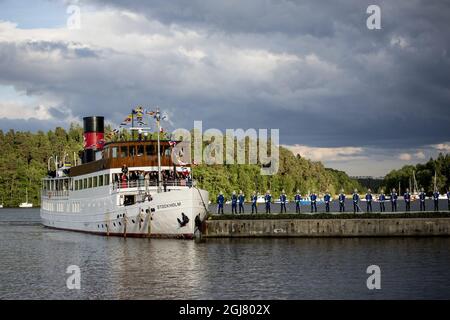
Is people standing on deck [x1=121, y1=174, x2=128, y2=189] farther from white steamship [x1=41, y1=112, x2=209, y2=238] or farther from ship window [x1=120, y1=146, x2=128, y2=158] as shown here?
ship window [x1=120, y1=146, x2=128, y2=158]

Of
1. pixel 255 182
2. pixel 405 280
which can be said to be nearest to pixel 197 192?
pixel 405 280

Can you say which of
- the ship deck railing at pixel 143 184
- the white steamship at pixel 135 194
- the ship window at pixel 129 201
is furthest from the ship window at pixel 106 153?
the ship window at pixel 129 201

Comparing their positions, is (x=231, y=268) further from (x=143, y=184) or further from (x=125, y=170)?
(x=125, y=170)

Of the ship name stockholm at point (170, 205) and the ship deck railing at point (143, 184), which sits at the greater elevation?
the ship deck railing at point (143, 184)

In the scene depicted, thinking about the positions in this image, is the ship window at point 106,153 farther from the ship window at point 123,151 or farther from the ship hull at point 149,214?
the ship hull at point 149,214

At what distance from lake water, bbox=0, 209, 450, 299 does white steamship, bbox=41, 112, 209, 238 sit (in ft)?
6.68

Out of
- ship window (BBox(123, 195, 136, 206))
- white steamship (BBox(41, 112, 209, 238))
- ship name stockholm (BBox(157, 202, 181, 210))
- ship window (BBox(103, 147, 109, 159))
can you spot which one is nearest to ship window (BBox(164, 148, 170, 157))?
white steamship (BBox(41, 112, 209, 238))

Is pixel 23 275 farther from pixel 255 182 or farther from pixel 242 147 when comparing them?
pixel 255 182

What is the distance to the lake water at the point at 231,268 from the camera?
3547 centimetres

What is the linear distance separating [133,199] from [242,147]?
10775 centimetres

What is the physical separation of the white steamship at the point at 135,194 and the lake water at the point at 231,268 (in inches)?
80.1

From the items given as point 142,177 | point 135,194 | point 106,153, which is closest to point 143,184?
point 142,177

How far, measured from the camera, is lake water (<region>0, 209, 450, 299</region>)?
116 ft
